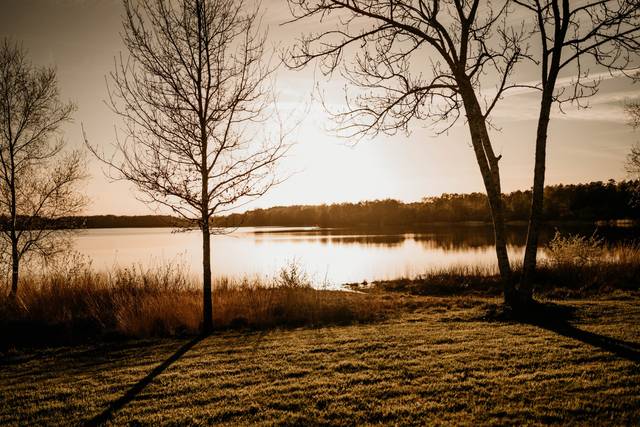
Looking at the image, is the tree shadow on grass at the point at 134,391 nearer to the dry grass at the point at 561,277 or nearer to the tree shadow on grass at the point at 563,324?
the tree shadow on grass at the point at 563,324

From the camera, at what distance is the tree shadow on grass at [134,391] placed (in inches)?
185

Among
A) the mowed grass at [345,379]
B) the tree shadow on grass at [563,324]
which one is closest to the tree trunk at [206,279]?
the mowed grass at [345,379]

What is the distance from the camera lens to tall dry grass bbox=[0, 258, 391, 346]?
9.53 metres

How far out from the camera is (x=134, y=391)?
5.56m

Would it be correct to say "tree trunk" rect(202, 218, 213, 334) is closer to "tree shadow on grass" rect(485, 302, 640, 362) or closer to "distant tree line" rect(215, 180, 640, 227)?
"tree shadow on grass" rect(485, 302, 640, 362)

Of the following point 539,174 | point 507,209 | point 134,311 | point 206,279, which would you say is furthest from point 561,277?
point 507,209

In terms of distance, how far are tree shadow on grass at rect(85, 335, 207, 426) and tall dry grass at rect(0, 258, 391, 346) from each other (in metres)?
1.89

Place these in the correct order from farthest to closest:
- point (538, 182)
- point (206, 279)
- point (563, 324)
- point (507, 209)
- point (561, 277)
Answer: point (507, 209) → point (561, 277) → point (538, 182) → point (206, 279) → point (563, 324)

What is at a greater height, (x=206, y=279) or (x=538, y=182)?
(x=538, y=182)

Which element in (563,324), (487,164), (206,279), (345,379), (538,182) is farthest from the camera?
(487,164)

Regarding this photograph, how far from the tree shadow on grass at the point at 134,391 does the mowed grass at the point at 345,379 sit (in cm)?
3

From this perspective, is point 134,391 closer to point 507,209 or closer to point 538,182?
point 538,182

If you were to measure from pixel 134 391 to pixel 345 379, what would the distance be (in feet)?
9.48

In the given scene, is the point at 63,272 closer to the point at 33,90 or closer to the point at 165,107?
the point at 33,90
